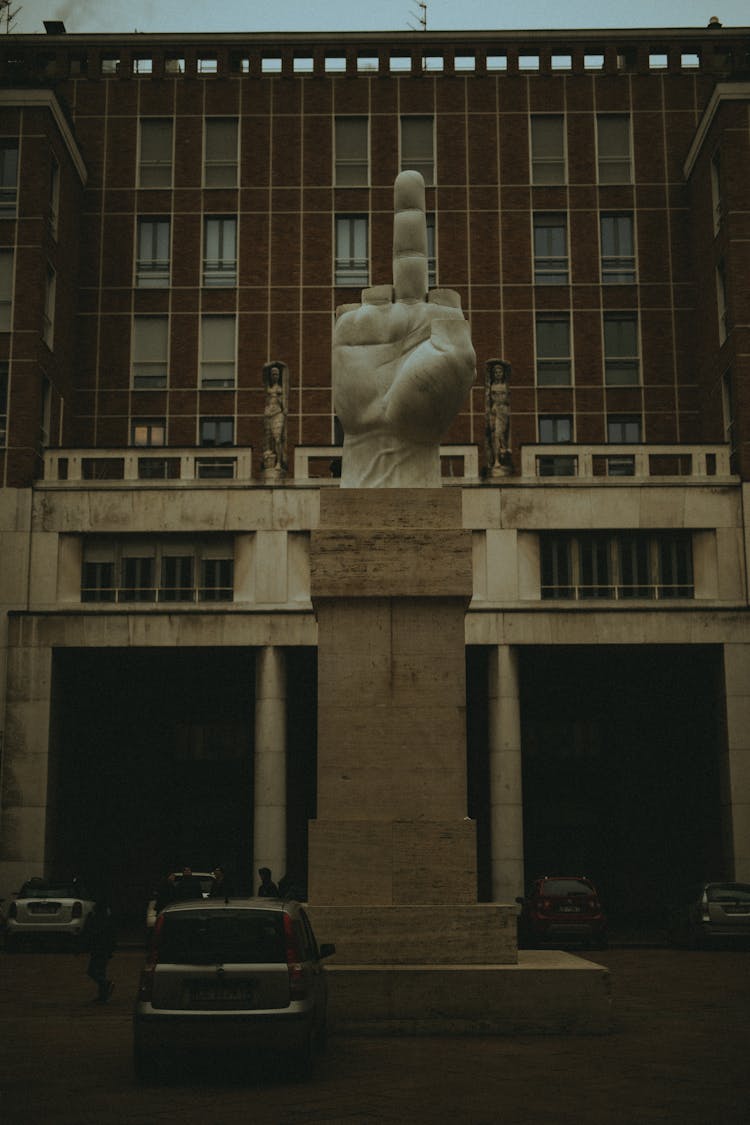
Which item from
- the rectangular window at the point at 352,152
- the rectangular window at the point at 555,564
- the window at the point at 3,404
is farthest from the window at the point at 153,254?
the rectangular window at the point at 555,564

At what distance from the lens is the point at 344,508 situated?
1405 cm

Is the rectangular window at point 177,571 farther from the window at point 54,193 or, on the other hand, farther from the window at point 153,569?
the window at point 54,193

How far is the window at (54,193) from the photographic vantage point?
131 feet

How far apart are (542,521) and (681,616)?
13.4 ft

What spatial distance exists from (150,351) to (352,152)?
8.97 meters

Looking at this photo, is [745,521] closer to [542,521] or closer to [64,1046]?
[542,521]

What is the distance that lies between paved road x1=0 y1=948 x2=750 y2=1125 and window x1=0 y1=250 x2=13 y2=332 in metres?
26.4

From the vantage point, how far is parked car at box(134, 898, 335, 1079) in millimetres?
9914

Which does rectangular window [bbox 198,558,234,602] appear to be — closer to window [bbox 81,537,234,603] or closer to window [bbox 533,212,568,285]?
window [bbox 81,537,234,603]

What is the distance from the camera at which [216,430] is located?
43.1m

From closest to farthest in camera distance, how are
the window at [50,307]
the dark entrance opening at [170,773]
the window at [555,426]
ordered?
the window at [50,307]
the dark entrance opening at [170,773]
the window at [555,426]

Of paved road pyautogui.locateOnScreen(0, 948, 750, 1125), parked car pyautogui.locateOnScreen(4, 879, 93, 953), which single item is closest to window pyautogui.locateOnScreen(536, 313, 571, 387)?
parked car pyautogui.locateOnScreen(4, 879, 93, 953)

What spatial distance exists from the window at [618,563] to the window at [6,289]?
15358 mm

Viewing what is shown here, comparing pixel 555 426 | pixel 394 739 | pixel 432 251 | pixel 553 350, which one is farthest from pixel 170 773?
pixel 394 739
